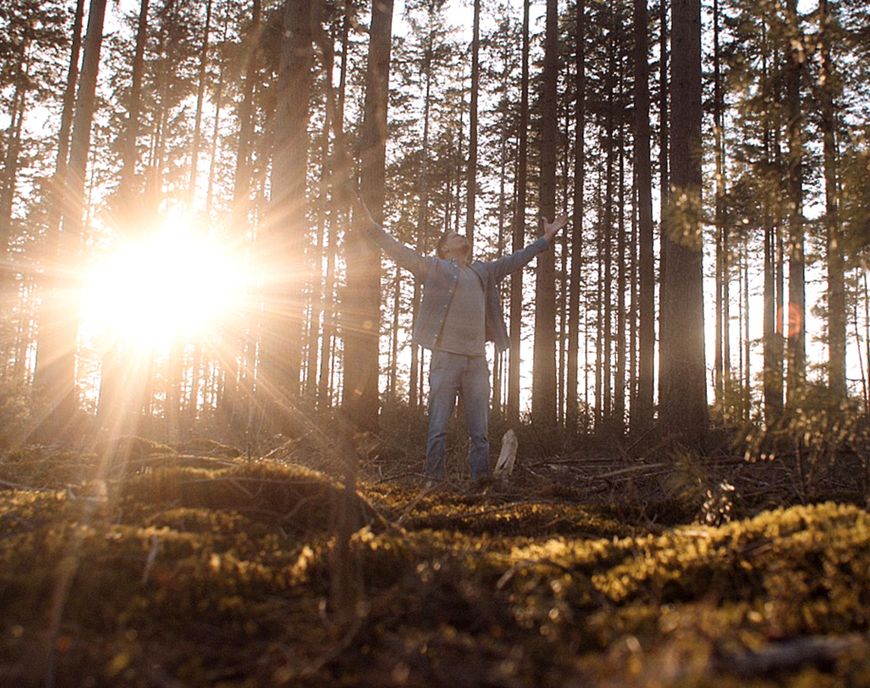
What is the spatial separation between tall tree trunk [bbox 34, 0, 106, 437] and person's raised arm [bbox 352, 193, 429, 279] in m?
8.85

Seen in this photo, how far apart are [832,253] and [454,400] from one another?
143 inches

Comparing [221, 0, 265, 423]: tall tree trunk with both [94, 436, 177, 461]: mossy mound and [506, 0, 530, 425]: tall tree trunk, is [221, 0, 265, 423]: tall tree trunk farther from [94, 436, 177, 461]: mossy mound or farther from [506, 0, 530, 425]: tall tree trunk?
[94, 436, 177, 461]: mossy mound

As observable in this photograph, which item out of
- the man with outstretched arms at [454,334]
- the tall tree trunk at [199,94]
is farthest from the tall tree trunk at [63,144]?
the man with outstretched arms at [454,334]

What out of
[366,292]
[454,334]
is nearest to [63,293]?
[366,292]

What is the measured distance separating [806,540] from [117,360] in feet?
48.3

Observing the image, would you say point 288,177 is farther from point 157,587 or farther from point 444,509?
point 157,587

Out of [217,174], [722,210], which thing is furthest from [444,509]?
[217,174]

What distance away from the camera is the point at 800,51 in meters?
2.96

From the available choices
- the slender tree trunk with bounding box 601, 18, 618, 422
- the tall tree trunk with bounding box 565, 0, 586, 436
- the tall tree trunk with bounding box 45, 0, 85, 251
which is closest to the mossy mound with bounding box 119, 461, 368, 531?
the tall tree trunk with bounding box 45, 0, 85, 251

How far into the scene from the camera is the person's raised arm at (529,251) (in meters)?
5.94

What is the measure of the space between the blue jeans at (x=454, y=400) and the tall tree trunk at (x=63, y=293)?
882cm

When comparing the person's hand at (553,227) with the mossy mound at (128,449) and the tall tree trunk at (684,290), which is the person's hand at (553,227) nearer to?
the tall tree trunk at (684,290)

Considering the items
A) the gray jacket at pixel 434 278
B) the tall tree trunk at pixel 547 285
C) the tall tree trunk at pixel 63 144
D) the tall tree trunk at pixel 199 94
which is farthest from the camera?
the tall tree trunk at pixel 199 94

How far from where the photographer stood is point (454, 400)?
602 cm
